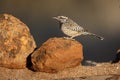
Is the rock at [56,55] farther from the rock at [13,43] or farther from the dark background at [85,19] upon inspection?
the dark background at [85,19]

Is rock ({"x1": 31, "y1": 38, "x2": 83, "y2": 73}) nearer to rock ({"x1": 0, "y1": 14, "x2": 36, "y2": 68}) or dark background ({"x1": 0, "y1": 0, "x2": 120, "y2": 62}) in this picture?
rock ({"x1": 0, "y1": 14, "x2": 36, "y2": 68})

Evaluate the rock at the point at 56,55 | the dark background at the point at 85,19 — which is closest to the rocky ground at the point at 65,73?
the rock at the point at 56,55

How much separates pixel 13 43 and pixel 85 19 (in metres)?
6.80

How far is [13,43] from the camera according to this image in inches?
438

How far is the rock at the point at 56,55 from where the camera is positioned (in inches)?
424

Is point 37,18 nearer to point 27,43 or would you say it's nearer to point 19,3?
point 19,3

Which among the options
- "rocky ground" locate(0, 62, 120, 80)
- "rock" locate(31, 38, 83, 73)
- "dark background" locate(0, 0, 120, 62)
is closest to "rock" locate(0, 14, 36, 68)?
"rocky ground" locate(0, 62, 120, 80)

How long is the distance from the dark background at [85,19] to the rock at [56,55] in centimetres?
404

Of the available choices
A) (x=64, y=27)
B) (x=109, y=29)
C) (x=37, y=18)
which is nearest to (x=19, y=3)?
(x=37, y=18)

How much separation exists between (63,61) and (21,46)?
907 mm

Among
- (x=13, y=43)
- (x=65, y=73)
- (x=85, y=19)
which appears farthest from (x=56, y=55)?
(x=85, y=19)

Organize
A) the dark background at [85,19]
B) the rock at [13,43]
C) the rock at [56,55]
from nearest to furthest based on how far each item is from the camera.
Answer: the rock at [56,55]
the rock at [13,43]
the dark background at [85,19]

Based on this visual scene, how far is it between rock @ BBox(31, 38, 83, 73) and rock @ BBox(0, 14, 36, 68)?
0.97 feet

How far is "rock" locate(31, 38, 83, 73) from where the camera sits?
10.8 m
